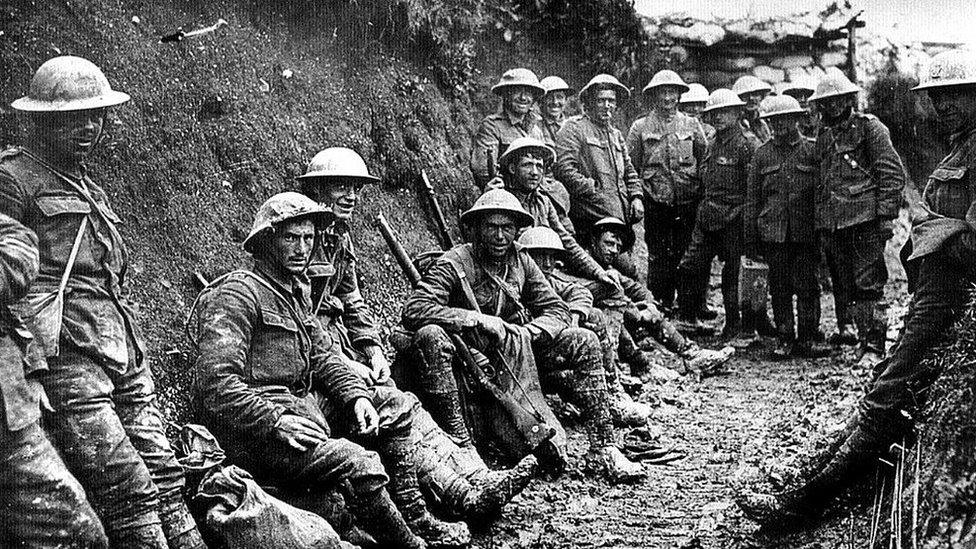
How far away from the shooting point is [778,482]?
5531 millimetres

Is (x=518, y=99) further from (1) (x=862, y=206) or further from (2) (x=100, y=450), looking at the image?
(2) (x=100, y=450)

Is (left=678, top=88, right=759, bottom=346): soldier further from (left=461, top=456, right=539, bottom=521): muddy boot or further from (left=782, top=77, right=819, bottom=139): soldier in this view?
(left=461, top=456, right=539, bottom=521): muddy boot

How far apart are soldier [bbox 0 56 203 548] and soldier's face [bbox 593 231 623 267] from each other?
21.3ft

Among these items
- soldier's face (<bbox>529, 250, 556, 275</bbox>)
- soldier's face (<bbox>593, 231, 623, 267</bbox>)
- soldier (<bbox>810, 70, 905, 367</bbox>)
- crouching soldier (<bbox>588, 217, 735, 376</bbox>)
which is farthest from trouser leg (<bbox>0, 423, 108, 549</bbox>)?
soldier (<bbox>810, 70, 905, 367</bbox>)

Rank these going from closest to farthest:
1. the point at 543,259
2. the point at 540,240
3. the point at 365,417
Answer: the point at 365,417
the point at 540,240
the point at 543,259

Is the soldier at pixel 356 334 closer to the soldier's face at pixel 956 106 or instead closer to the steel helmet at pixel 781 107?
the soldier's face at pixel 956 106

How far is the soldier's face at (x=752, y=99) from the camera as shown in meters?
12.7

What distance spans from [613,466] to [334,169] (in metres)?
2.84

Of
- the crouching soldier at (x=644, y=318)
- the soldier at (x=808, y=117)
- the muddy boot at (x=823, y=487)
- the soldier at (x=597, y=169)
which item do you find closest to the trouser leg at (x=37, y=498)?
the muddy boot at (x=823, y=487)

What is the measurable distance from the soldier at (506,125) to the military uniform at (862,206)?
3.10 m

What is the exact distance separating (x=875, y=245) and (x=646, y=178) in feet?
9.84

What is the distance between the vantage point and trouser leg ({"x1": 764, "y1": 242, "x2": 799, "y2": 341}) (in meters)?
10.6

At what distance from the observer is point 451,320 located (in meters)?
6.71


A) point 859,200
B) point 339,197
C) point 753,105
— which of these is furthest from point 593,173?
point 339,197
